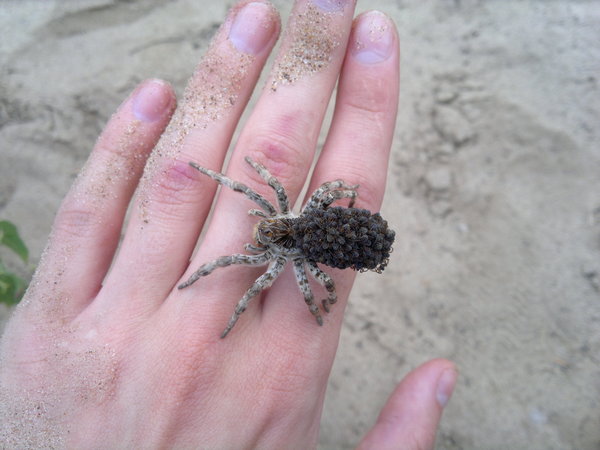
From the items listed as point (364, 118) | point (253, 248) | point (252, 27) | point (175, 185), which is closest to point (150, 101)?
point (175, 185)

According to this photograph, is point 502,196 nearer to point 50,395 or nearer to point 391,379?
point 391,379

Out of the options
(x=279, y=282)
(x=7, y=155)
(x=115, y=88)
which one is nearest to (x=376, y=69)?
(x=279, y=282)

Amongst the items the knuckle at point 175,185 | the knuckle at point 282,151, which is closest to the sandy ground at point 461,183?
the knuckle at point 282,151

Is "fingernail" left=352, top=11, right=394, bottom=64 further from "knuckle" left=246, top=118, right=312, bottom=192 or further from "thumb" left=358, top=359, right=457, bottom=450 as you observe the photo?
"thumb" left=358, top=359, right=457, bottom=450

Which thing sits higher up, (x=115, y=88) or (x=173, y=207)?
(x=115, y=88)

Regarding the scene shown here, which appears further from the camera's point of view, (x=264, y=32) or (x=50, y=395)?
(x=264, y=32)

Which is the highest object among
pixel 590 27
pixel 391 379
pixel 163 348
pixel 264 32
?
pixel 264 32
